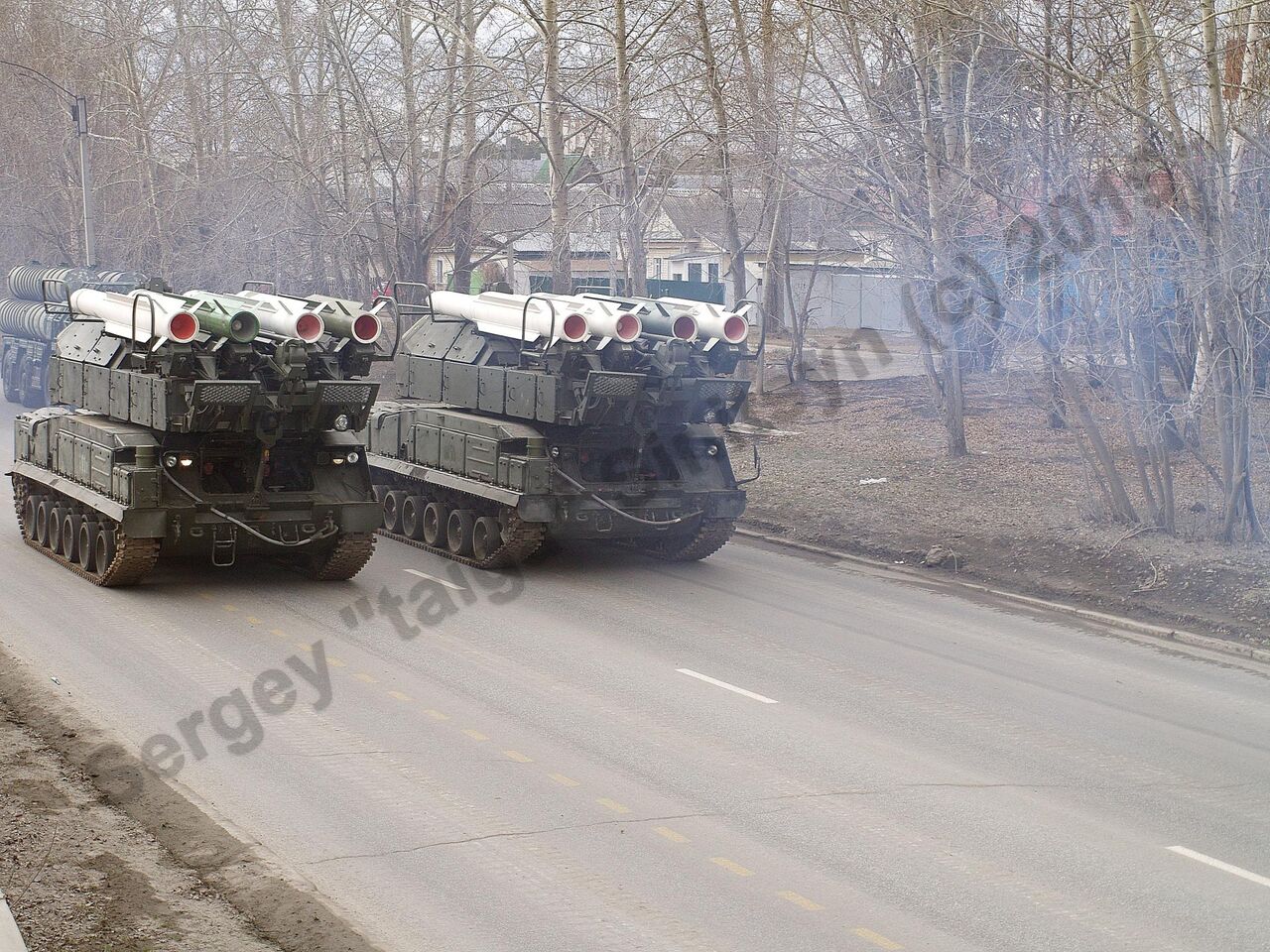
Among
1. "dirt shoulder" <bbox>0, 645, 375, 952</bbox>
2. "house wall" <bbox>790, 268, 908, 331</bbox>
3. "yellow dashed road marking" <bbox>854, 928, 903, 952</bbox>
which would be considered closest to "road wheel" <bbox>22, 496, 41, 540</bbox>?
"dirt shoulder" <bbox>0, 645, 375, 952</bbox>

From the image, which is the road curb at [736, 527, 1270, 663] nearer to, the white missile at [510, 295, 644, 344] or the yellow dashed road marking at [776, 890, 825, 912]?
the white missile at [510, 295, 644, 344]

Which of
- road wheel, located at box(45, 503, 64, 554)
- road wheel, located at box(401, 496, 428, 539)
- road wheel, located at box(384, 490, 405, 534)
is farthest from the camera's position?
road wheel, located at box(384, 490, 405, 534)

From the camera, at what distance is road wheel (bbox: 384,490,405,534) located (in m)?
17.9

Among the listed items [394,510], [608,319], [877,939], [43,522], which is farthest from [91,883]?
[394,510]

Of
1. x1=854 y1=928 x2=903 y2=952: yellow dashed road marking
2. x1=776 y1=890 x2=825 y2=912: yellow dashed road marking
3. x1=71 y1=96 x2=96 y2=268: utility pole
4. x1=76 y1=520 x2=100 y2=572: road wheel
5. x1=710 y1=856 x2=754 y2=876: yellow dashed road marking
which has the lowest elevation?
x1=854 y1=928 x2=903 y2=952: yellow dashed road marking

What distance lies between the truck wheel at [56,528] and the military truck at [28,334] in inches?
565

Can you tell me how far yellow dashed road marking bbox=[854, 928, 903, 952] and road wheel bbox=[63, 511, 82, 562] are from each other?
10551 millimetres

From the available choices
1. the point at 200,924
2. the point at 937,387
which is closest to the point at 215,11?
the point at 937,387

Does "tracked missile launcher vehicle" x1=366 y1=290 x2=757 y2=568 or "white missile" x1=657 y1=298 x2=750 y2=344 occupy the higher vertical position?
"white missile" x1=657 y1=298 x2=750 y2=344

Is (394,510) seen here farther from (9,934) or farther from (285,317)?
(9,934)

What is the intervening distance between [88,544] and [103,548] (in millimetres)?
387

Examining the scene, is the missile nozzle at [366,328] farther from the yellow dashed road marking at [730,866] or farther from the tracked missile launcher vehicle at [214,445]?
the yellow dashed road marking at [730,866]

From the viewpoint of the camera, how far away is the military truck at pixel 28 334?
1210 inches

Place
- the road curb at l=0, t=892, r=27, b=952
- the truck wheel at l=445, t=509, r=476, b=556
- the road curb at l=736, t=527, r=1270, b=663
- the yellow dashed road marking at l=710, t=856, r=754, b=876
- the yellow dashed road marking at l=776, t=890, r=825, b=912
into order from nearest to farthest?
the road curb at l=0, t=892, r=27, b=952
the yellow dashed road marking at l=776, t=890, r=825, b=912
the yellow dashed road marking at l=710, t=856, r=754, b=876
the road curb at l=736, t=527, r=1270, b=663
the truck wheel at l=445, t=509, r=476, b=556
